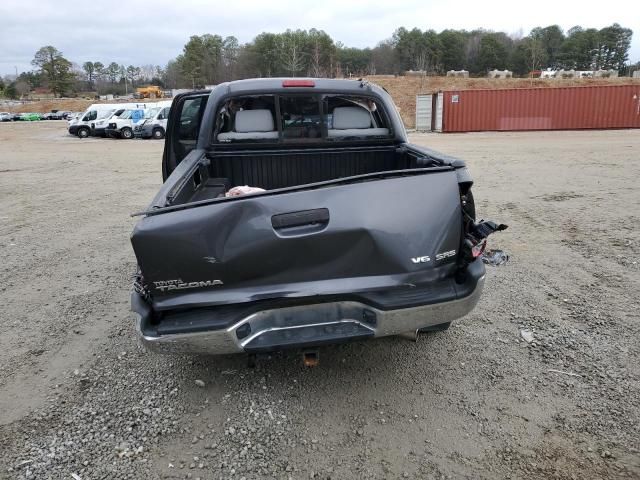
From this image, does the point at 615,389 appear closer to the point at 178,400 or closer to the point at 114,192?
the point at 178,400

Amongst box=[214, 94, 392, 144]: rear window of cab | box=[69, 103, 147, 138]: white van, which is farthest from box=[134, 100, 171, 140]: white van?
box=[214, 94, 392, 144]: rear window of cab

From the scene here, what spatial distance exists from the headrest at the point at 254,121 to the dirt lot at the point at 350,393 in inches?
81.7

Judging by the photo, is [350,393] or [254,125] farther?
[254,125]

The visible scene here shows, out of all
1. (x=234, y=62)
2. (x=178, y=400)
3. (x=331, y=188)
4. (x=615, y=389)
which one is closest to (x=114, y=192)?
(x=178, y=400)

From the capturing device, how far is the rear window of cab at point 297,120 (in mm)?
4785

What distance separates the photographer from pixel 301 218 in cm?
270

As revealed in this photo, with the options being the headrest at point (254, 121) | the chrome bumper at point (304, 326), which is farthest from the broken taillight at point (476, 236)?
the headrest at point (254, 121)

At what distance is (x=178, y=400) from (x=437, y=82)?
195 feet

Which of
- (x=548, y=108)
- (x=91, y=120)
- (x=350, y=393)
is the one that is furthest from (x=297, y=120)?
(x=91, y=120)

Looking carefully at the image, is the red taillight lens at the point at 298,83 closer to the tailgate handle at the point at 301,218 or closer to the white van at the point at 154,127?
the tailgate handle at the point at 301,218

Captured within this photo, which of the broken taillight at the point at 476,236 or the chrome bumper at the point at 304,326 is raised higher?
the broken taillight at the point at 476,236

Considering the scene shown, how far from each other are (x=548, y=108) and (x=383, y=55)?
92736mm

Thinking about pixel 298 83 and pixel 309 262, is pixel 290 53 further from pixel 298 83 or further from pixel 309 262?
pixel 309 262

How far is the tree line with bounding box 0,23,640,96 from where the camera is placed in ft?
344
